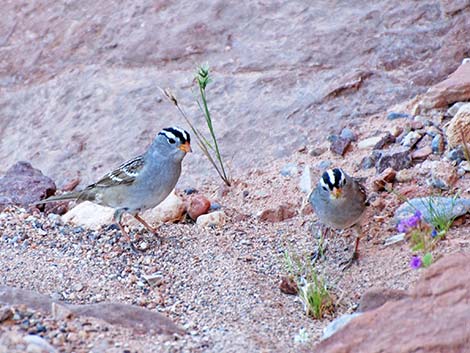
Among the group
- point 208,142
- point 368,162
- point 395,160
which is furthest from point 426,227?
point 208,142

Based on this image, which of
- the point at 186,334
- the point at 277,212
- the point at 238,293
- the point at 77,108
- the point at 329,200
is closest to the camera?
the point at 186,334

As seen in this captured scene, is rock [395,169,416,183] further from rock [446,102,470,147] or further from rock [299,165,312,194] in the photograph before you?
rock [299,165,312,194]

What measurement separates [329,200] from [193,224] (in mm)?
1195

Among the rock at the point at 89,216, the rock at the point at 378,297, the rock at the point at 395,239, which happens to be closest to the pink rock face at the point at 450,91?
the rock at the point at 395,239

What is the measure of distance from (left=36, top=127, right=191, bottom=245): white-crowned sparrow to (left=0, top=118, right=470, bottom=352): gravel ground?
0.22 meters

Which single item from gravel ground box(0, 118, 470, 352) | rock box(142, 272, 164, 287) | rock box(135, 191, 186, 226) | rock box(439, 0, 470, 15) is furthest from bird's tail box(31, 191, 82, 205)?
rock box(439, 0, 470, 15)

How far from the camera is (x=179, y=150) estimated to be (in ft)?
23.5

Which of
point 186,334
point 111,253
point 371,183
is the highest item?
point 186,334

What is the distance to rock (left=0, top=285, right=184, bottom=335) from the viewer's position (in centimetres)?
509

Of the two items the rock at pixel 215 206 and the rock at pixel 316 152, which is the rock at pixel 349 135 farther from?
the rock at pixel 215 206

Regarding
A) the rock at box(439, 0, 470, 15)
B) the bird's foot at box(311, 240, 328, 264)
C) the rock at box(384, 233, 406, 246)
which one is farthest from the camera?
the rock at box(439, 0, 470, 15)

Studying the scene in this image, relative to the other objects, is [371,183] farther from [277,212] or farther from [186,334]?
[186,334]

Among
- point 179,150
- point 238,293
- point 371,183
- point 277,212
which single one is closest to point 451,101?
→ point 371,183

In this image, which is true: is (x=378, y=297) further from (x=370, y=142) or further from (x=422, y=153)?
(x=370, y=142)
